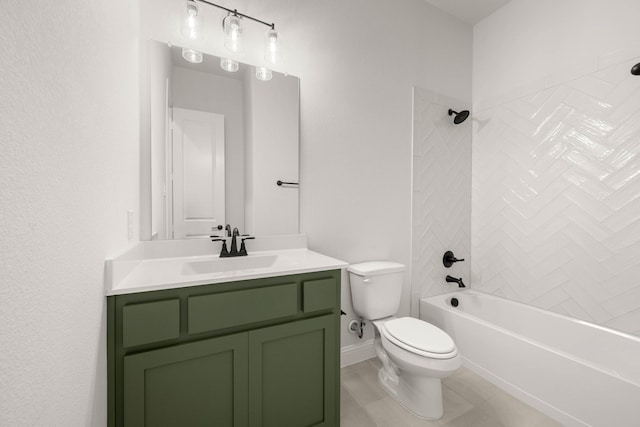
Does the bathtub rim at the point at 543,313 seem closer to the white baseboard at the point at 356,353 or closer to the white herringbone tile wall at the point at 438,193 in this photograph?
the white herringbone tile wall at the point at 438,193

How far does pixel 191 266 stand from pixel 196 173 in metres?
0.54

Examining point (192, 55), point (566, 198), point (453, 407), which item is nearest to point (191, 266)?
point (192, 55)

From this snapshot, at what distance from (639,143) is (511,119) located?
816 millimetres

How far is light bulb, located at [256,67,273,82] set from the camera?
163cm

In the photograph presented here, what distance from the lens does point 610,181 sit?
5.71 ft

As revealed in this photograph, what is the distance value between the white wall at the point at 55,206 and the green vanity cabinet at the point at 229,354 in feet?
0.27

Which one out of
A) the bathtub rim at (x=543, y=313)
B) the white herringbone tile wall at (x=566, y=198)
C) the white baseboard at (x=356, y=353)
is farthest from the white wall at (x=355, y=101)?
the white herringbone tile wall at (x=566, y=198)

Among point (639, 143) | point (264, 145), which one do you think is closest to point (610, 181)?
point (639, 143)

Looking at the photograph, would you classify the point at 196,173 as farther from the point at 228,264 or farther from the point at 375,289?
the point at 375,289

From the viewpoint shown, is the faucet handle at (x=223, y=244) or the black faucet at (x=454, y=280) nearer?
the faucet handle at (x=223, y=244)

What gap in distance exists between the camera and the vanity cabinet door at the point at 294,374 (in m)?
1.12

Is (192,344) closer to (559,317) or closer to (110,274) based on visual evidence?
(110,274)

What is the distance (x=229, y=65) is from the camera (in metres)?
1.54

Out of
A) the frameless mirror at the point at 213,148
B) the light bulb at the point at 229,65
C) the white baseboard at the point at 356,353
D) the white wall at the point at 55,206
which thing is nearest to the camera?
the white wall at the point at 55,206
